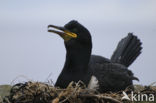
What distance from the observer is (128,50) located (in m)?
8.30

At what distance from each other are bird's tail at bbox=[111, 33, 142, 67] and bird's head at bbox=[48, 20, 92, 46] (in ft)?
8.32

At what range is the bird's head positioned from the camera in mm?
5582

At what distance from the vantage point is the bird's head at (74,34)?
5582 millimetres

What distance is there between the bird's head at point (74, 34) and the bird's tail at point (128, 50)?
254 centimetres

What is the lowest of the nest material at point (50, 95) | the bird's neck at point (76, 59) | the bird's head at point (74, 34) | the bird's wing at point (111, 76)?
the nest material at point (50, 95)

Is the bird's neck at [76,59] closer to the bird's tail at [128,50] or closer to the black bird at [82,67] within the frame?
the black bird at [82,67]

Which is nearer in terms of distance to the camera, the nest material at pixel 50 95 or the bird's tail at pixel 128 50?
the nest material at pixel 50 95

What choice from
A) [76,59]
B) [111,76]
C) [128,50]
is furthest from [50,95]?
[128,50]

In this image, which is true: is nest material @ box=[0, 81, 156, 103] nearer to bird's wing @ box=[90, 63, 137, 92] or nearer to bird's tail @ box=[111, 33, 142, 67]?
bird's wing @ box=[90, 63, 137, 92]

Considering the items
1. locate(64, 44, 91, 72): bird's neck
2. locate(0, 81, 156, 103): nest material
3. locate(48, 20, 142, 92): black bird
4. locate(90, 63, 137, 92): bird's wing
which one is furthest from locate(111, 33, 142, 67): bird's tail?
locate(0, 81, 156, 103): nest material

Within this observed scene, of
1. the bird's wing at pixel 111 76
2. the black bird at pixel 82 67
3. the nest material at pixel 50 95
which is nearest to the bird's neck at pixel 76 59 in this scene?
the black bird at pixel 82 67

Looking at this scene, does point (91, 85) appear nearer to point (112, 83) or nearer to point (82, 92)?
point (112, 83)

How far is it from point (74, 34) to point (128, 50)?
297cm

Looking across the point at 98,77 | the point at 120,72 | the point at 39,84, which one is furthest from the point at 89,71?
the point at 39,84
